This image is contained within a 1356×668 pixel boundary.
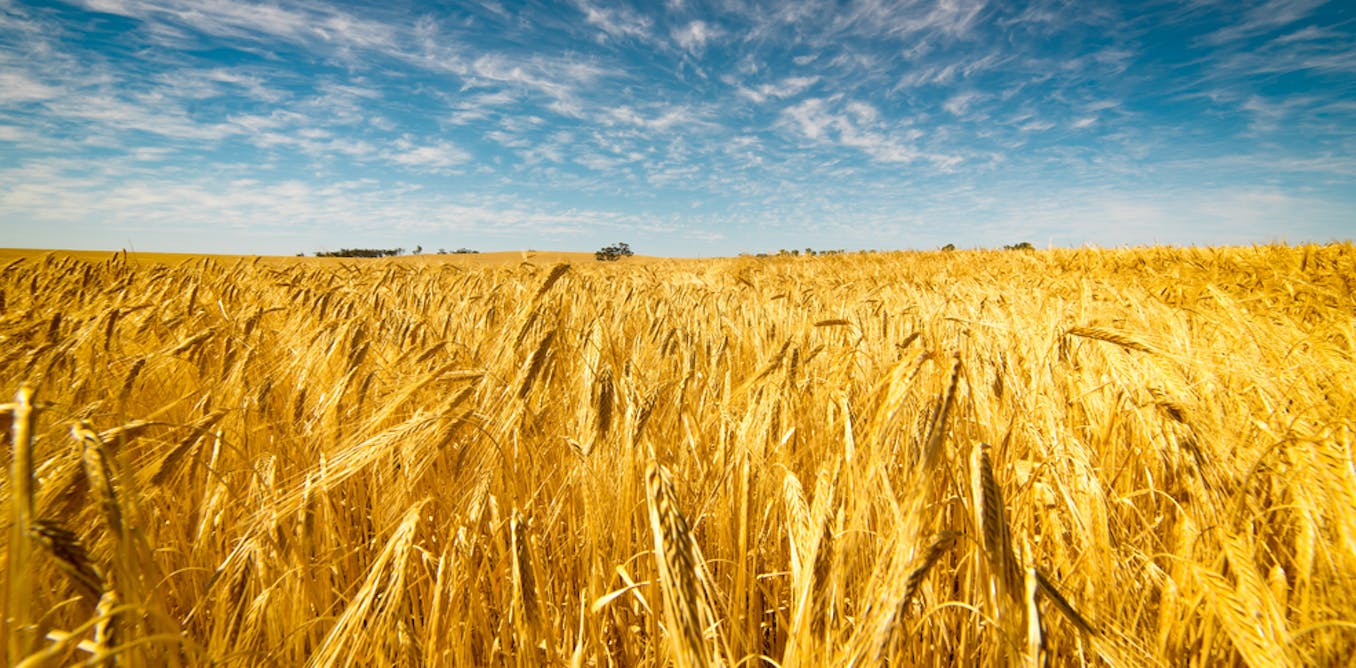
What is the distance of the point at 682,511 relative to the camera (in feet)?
3.11

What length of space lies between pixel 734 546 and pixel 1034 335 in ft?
4.72

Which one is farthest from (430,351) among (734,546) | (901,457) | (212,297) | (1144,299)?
(1144,299)

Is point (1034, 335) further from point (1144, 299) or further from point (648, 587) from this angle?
point (1144, 299)

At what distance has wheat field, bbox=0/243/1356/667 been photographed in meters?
0.69

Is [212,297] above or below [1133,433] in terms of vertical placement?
above

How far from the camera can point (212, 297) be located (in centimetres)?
397

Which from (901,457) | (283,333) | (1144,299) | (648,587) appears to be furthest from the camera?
(1144,299)

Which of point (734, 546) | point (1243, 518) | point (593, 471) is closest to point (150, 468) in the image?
point (593, 471)

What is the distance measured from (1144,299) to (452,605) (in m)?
4.80

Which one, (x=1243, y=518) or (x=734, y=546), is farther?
(x=734, y=546)

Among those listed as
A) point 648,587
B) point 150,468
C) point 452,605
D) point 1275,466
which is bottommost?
point 648,587

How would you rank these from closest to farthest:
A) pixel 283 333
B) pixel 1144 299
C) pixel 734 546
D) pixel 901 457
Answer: pixel 734 546, pixel 901 457, pixel 283 333, pixel 1144 299

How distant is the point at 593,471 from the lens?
1.27 meters

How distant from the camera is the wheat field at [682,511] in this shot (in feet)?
2.28
